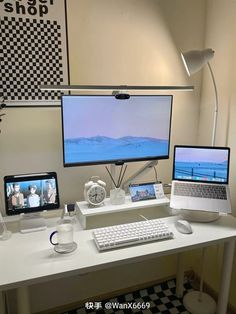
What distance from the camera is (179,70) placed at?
195 cm

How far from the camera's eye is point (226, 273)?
1.57 metres

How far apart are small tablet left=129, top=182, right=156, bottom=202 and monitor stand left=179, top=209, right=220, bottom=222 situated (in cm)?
20

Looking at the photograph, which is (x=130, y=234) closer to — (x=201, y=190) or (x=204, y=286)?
(x=201, y=190)

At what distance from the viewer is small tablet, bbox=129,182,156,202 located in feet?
5.41

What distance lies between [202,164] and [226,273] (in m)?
0.64

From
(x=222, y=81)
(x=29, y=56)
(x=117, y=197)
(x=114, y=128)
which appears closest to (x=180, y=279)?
(x=117, y=197)

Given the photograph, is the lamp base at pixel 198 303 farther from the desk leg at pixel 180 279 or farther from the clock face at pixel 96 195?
the clock face at pixel 96 195

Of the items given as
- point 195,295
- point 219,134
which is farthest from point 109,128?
point 195,295

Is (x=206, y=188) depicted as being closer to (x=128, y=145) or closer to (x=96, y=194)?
(x=128, y=145)

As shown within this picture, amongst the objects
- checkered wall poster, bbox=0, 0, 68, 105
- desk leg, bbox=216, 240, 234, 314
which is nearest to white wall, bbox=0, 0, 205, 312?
checkered wall poster, bbox=0, 0, 68, 105

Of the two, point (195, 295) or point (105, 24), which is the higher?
point (105, 24)

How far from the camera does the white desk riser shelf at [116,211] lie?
1.52 metres

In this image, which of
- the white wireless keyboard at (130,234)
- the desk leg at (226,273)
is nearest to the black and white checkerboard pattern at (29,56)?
the white wireless keyboard at (130,234)

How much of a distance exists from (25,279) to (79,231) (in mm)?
426
